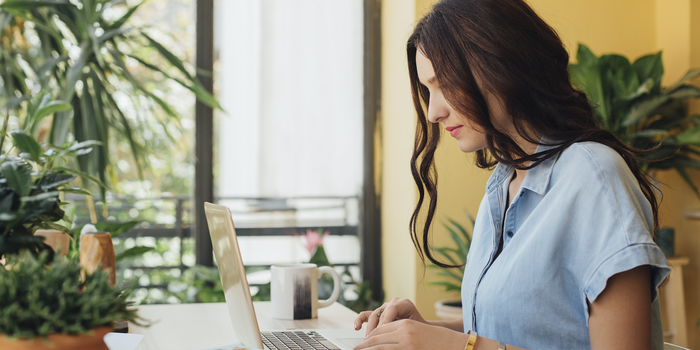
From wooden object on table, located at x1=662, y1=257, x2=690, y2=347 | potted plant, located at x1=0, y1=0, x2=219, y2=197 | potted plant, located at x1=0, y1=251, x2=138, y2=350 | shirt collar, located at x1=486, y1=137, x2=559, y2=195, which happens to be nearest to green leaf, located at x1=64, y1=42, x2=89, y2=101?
potted plant, located at x1=0, y1=0, x2=219, y2=197

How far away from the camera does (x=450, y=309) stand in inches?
81.3

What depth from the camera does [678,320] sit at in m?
2.32

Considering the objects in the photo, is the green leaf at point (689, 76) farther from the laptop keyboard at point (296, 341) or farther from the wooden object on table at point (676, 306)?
the laptop keyboard at point (296, 341)

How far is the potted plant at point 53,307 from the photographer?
0.54m

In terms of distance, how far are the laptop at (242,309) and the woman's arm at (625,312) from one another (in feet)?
1.35

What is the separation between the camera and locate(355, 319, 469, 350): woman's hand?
82 cm

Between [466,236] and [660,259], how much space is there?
1.49 metres

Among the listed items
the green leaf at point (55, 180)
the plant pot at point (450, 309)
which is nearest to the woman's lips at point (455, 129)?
the green leaf at point (55, 180)

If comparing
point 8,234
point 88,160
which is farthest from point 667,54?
point 8,234

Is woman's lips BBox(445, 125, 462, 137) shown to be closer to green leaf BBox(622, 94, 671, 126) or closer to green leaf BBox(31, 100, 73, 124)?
green leaf BBox(31, 100, 73, 124)

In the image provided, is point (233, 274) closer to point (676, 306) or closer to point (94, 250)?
point (94, 250)

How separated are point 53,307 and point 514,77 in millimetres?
798

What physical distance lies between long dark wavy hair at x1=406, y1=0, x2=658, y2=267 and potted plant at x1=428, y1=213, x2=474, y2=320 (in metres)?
1.18

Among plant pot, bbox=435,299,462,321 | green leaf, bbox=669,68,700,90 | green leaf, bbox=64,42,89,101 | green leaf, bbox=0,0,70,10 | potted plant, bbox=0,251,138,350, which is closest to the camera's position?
potted plant, bbox=0,251,138,350
